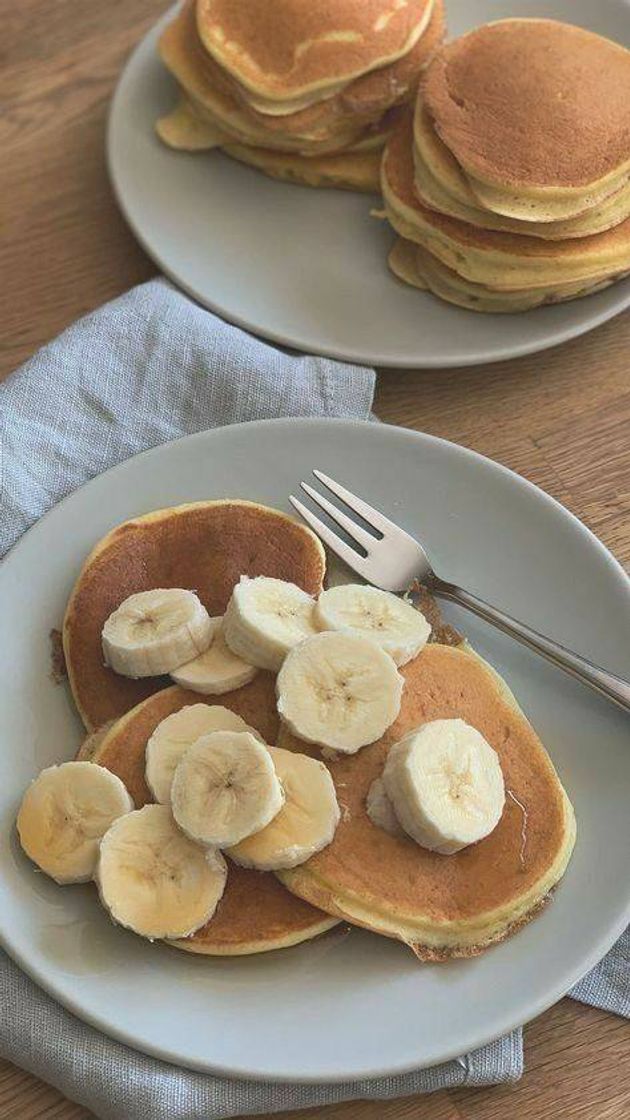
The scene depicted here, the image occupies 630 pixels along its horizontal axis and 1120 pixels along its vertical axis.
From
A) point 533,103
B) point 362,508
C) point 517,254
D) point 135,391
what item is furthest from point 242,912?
point 533,103

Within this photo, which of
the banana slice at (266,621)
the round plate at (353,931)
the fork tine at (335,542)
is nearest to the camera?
the round plate at (353,931)

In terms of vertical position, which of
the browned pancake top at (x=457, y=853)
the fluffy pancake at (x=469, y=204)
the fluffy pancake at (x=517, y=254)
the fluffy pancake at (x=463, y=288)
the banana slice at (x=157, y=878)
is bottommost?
the banana slice at (x=157, y=878)

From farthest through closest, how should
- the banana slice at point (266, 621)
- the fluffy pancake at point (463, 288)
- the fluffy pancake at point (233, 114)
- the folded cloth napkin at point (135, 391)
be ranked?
the fluffy pancake at point (233, 114), the fluffy pancake at point (463, 288), the folded cloth napkin at point (135, 391), the banana slice at point (266, 621)

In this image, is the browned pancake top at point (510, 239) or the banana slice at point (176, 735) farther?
the browned pancake top at point (510, 239)

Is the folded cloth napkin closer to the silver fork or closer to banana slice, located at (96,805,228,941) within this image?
the silver fork

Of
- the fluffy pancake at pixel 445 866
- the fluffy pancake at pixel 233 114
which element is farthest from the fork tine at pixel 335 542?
the fluffy pancake at pixel 233 114

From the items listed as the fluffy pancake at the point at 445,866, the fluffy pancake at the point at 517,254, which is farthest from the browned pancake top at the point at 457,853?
the fluffy pancake at the point at 517,254

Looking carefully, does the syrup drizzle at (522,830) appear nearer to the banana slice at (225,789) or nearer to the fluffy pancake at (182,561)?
the banana slice at (225,789)

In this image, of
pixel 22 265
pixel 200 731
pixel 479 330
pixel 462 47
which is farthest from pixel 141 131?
pixel 200 731

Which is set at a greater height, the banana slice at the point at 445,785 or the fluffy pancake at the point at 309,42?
the fluffy pancake at the point at 309,42
